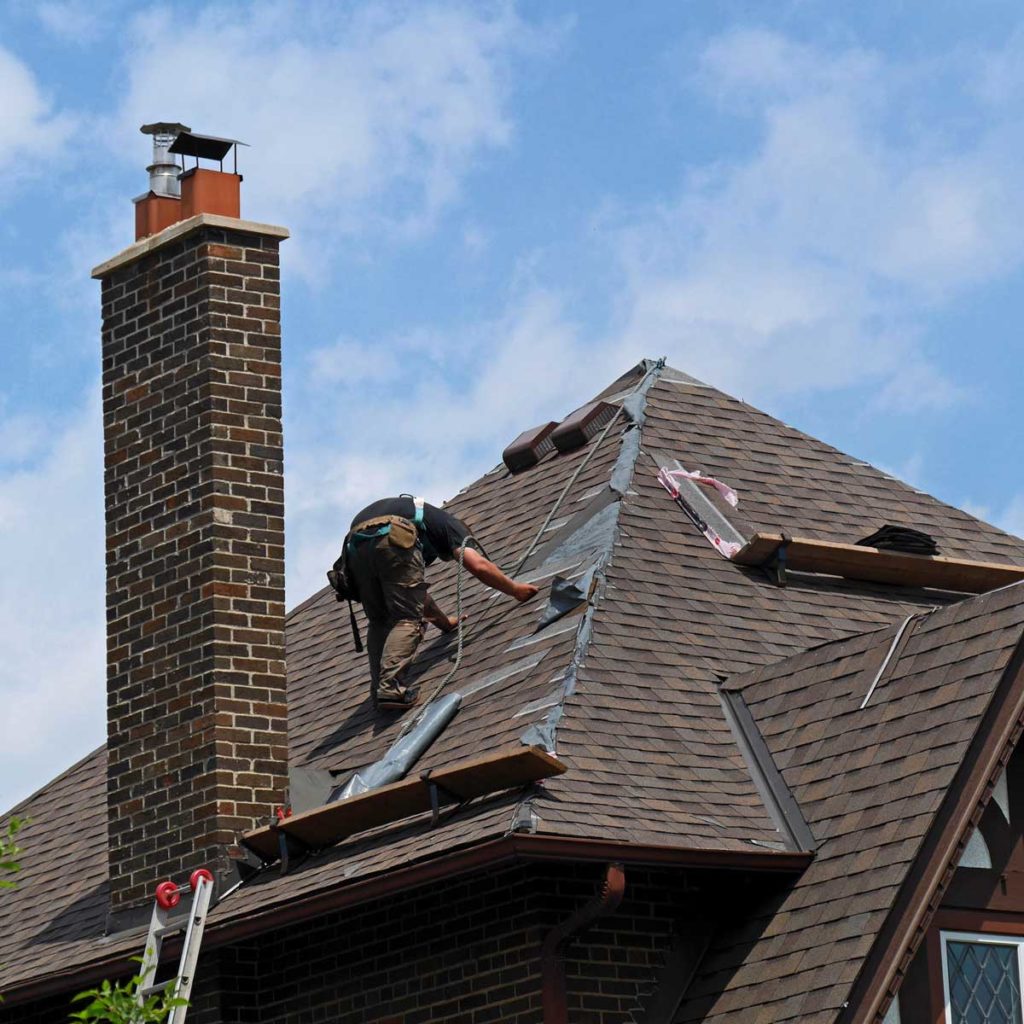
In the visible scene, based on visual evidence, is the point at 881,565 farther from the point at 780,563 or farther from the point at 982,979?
the point at 982,979

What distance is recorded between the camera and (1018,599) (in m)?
13.0

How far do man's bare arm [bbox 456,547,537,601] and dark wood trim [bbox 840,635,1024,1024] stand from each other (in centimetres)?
382

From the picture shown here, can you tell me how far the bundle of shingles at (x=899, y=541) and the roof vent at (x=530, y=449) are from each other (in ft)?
9.07


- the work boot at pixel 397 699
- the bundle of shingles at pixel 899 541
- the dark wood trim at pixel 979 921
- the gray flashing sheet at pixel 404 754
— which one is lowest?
the dark wood trim at pixel 979 921

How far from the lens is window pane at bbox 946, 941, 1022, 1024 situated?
12211 millimetres

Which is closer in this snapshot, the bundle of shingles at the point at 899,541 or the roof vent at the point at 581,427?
the bundle of shingles at the point at 899,541

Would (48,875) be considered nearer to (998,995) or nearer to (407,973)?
(407,973)

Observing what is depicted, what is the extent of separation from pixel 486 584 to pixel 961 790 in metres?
4.37

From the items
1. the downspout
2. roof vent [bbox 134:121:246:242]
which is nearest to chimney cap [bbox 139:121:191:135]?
roof vent [bbox 134:121:246:242]

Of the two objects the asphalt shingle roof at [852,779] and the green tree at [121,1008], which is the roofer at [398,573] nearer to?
the asphalt shingle roof at [852,779]

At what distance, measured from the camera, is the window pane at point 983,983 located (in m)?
12.2

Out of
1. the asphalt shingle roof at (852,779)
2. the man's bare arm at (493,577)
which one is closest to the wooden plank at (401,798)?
the asphalt shingle roof at (852,779)

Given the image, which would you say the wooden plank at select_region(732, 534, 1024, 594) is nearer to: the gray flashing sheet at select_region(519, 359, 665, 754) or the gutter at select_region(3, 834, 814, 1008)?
the gray flashing sheet at select_region(519, 359, 665, 754)

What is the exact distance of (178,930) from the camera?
13727 mm
